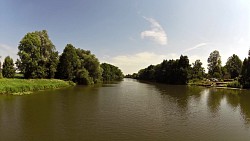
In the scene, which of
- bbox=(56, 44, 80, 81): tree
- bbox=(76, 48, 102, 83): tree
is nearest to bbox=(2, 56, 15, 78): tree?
bbox=(56, 44, 80, 81): tree

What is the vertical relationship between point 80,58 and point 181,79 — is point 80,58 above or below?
above

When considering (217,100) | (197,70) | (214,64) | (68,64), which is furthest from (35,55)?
(214,64)

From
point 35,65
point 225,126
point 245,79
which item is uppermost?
point 35,65

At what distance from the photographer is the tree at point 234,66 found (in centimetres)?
12430

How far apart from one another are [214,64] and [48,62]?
330 feet

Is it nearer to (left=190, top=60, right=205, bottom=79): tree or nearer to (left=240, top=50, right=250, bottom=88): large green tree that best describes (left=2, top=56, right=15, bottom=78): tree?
(left=240, top=50, right=250, bottom=88): large green tree

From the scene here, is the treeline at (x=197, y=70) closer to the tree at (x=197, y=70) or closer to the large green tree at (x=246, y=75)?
the tree at (x=197, y=70)

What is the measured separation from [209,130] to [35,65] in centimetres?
6013

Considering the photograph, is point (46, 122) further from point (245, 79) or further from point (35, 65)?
point (245, 79)

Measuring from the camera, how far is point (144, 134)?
19.9m

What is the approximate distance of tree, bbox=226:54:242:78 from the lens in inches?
4894

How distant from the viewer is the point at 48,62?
7806 centimetres

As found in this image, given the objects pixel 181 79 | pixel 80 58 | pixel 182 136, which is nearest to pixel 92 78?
pixel 80 58

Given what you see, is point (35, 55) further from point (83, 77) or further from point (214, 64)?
point (214, 64)
